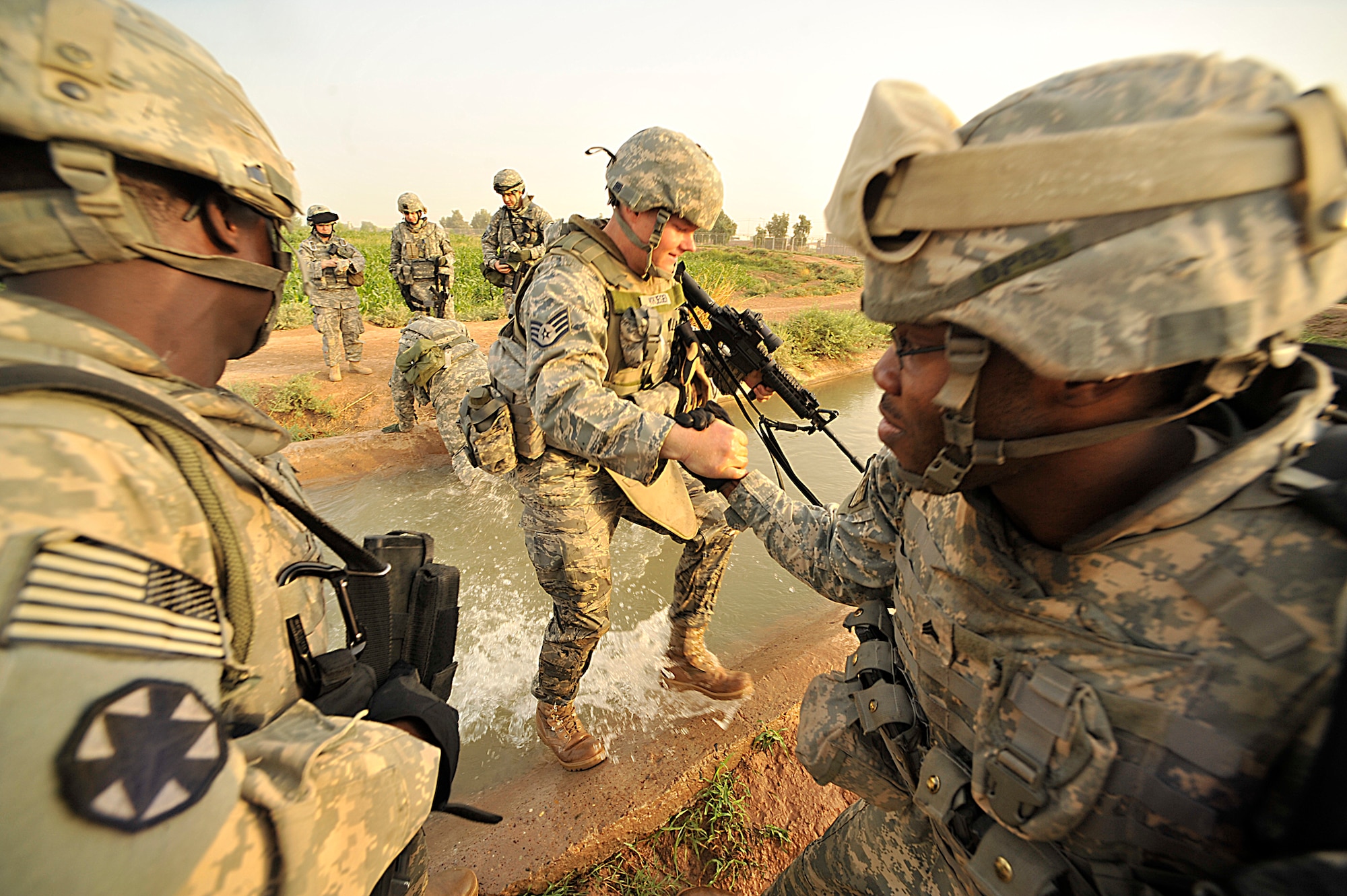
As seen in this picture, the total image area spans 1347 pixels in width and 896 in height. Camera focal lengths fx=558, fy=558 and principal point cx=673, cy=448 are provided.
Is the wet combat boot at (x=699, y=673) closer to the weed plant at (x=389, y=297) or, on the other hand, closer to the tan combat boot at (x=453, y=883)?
the tan combat boot at (x=453, y=883)

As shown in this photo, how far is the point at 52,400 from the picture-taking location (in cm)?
75

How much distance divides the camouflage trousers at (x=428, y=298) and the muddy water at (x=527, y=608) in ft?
15.9

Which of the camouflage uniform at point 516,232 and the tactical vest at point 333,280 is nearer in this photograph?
the tactical vest at point 333,280

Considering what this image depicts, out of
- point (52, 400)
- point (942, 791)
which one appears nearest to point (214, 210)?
point (52, 400)

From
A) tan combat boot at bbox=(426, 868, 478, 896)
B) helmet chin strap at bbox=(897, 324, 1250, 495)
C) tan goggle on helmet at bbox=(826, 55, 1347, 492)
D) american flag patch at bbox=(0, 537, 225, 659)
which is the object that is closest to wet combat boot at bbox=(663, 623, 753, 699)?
tan combat boot at bbox=(426, 868, 478, 896)

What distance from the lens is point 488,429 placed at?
257 cm

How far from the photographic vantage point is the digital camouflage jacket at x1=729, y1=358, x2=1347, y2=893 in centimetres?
86

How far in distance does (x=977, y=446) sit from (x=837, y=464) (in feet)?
19.2

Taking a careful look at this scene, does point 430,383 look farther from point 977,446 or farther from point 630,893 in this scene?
point 977,446

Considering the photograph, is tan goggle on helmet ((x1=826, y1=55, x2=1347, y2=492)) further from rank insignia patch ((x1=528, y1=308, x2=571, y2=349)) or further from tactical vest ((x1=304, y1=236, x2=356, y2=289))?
tactical vest ((x1=304, y1=236, x2=356, y2=289))

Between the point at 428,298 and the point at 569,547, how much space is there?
880 cm

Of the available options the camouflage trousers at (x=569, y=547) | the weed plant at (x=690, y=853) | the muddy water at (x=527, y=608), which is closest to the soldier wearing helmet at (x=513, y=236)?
the muddy water at (x=527, y=608)

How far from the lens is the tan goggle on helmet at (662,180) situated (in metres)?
2.43

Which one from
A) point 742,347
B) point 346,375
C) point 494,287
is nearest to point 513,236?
point 346,375
